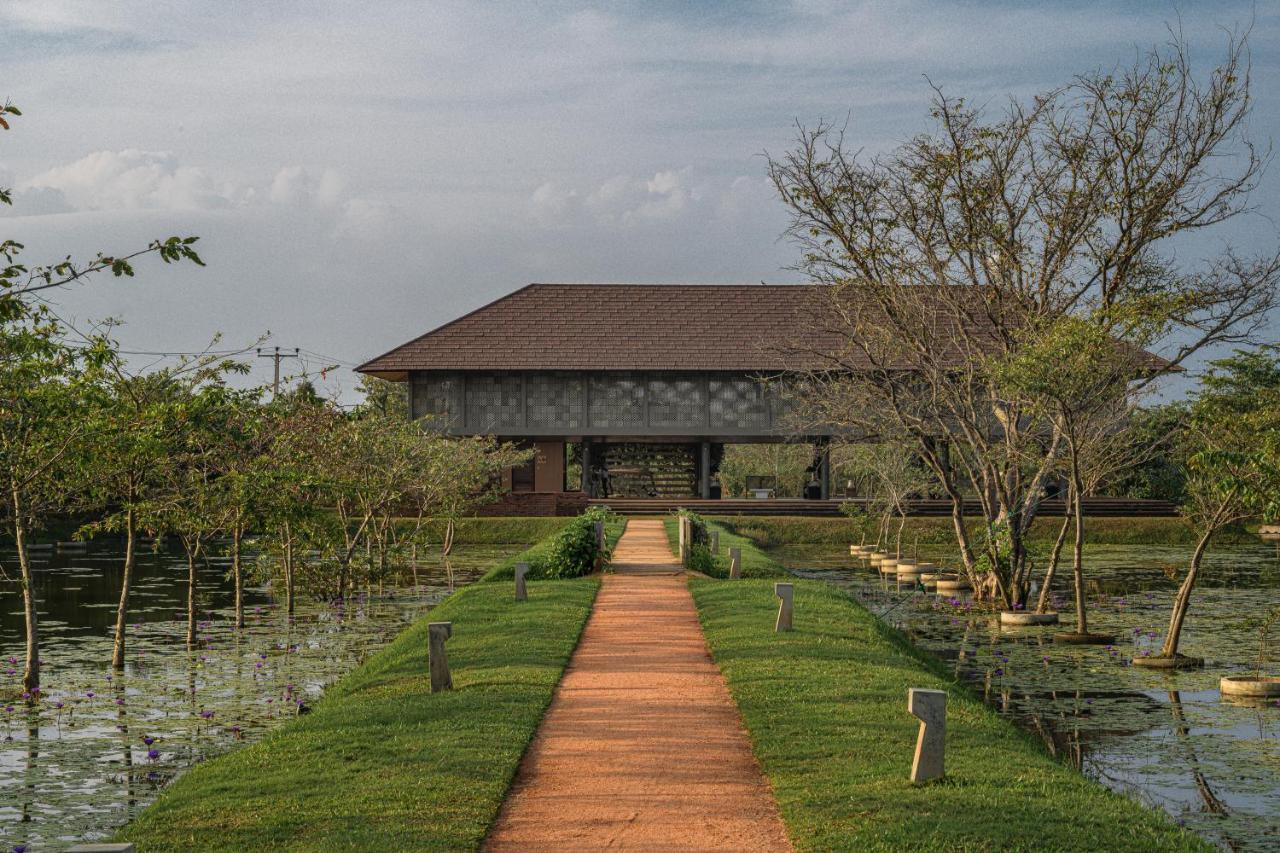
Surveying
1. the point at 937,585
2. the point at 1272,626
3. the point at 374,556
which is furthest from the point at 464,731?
the point at 374,556

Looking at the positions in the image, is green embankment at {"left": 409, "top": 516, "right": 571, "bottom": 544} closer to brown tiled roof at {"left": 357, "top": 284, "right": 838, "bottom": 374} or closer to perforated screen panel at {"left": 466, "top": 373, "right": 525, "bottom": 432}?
perforated screen panel at {"left": 466, "top": 373, "right": 525, "bottom": 432}

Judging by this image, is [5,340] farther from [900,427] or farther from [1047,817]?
[900,427]

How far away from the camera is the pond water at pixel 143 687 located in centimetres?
993

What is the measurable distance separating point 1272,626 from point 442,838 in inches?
644

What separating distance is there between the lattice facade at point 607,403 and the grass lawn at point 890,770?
31.1 m

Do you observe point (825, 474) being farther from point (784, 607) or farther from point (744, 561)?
point (784, 607)

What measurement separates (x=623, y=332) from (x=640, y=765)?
38.7m

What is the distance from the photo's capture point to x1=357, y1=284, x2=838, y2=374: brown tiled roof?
45.3 metres

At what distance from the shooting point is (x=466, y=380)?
45844mm

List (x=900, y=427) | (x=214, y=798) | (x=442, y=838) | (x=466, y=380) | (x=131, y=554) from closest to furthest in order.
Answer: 1. (x=442, y=838)
2. (x=214, y=798)
3. (x=131, y=554)
4. (x=900, y=427)
5. (x=466, y=380)

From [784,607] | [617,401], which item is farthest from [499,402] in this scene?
[784,607]

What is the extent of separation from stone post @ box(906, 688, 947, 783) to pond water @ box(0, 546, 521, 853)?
17.5 ft

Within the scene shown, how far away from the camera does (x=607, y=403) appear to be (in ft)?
151

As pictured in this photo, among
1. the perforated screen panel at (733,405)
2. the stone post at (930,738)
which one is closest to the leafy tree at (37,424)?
the stone post at (930,738)
